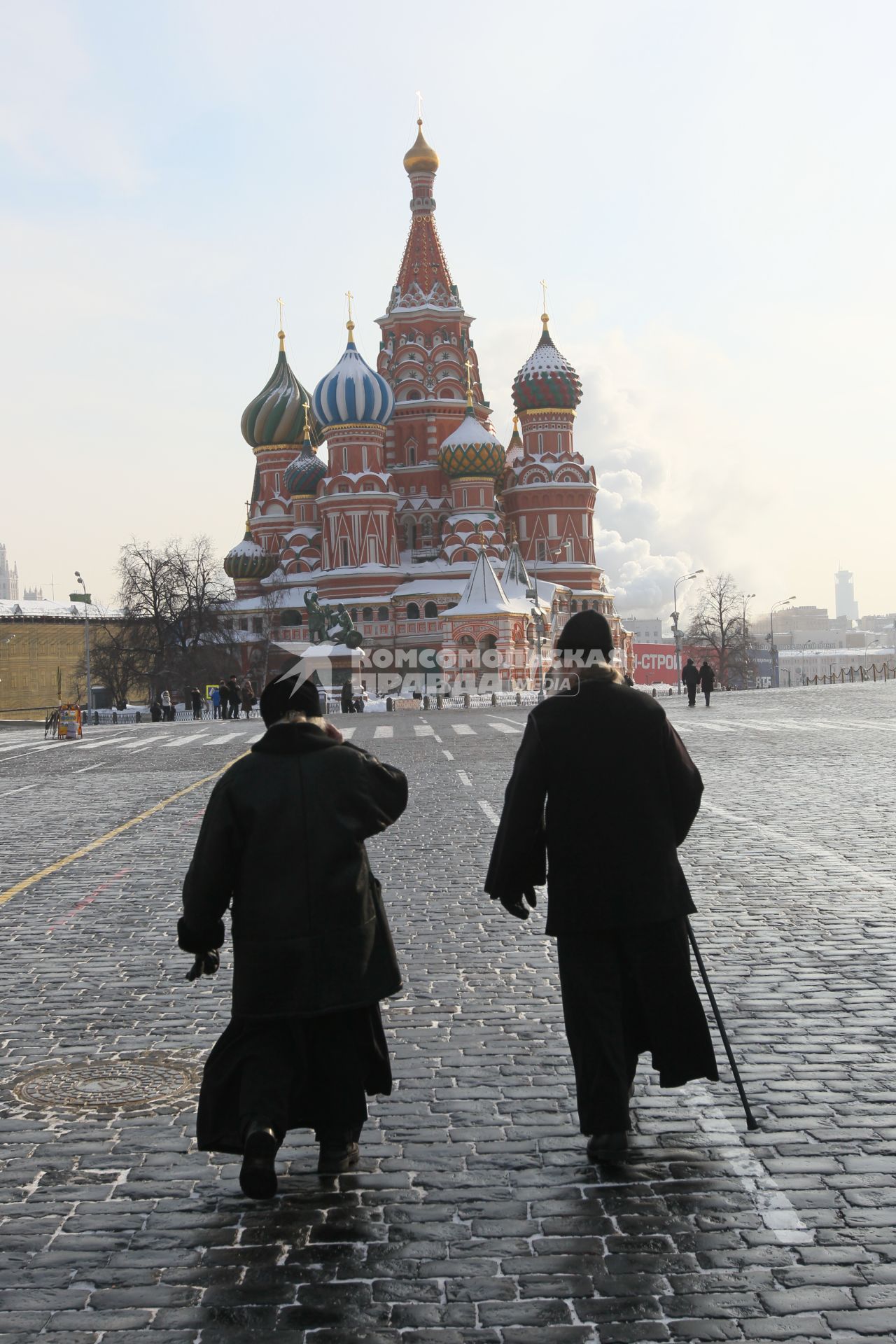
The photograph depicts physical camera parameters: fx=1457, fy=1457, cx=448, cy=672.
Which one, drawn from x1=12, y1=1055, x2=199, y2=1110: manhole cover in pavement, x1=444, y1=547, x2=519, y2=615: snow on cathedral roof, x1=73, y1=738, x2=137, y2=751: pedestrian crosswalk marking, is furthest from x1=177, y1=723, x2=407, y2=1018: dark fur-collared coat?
x1=444, y1=547, x2=519, y2=615: snow on cathedral roof

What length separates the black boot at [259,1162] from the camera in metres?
4.28

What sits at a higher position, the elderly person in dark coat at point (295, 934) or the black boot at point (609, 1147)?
the elderly person in dark coat at point (295, 934)

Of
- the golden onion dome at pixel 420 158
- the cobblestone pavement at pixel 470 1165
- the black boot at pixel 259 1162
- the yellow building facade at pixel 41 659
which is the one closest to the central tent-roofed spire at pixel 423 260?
the golden onion dome at pixel 420 158

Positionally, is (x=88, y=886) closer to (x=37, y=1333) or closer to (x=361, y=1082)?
(x=361, y=1082)

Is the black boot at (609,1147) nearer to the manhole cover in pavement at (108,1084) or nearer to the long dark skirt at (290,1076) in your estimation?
the long dark skirt at (290,1076)

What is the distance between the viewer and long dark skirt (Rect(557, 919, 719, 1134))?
4.77 m

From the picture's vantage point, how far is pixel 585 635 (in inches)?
202

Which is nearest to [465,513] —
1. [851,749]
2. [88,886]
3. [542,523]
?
[542,523]

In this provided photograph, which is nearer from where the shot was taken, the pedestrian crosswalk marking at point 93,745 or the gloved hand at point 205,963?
the gloved hand at point 205,963

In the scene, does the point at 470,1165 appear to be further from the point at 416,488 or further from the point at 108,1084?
the point at 416,488

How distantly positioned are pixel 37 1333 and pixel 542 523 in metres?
86.6

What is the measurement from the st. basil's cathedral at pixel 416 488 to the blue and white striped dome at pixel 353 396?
0.09 metres

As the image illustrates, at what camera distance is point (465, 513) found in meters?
84.0

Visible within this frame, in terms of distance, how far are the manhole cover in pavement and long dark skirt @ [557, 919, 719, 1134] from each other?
65.1 inches
